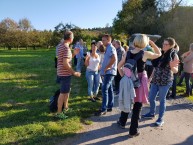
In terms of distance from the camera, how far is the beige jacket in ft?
33.5

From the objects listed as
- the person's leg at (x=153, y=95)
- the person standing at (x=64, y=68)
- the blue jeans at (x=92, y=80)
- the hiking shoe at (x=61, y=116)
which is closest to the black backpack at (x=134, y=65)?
the person's leg at (x=153, y=95)

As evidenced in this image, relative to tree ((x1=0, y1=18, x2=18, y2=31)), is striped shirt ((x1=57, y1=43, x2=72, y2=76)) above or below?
below

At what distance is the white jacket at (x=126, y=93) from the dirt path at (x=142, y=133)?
0.69 m

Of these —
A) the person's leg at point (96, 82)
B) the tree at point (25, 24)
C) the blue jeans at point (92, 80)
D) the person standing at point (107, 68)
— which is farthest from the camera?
the tree at point (25, 24)

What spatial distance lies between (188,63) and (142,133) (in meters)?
4.87

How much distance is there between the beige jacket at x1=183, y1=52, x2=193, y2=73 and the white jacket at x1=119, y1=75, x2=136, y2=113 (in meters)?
5.13

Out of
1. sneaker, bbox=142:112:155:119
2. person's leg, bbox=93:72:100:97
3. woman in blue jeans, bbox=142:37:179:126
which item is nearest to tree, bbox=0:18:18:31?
person's leg, bbox=93:72:100:97

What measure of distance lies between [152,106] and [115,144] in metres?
2.10

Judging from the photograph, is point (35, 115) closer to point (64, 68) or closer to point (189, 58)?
point (64, 68)

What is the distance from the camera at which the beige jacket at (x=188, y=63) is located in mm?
10219

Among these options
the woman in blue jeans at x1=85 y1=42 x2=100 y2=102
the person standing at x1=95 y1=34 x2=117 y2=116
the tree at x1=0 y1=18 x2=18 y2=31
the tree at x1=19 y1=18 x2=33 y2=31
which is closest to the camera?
the person standing at x1=95 y1=34 x2=117 y2=116

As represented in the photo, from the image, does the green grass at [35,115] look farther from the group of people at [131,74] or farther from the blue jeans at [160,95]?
the blue jeans at [160,95]

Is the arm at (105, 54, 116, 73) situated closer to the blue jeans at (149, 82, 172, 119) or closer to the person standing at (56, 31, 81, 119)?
the person standing at (56, 31, 81, 119)

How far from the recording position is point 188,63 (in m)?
10.3
